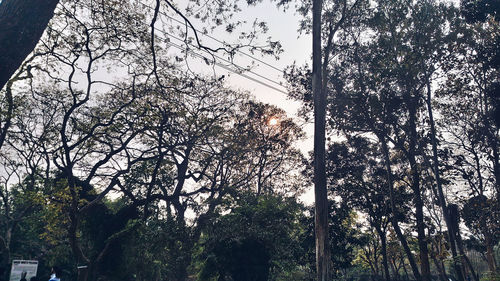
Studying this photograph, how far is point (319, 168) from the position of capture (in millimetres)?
9414

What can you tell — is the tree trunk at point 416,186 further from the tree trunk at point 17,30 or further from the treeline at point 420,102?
the tree trunk at point 17,30

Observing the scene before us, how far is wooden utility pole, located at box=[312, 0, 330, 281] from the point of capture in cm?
851

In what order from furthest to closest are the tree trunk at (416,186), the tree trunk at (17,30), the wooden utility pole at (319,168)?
the tree trunk at (416,186), the wooden utility pole at (319,168), the tree trunk at (17,30)

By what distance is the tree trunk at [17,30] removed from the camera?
10.1ft

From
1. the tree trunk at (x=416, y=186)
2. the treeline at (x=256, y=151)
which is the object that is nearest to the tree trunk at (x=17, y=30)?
the treeline at (x=256, y=151)

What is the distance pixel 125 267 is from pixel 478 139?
71.7 ft

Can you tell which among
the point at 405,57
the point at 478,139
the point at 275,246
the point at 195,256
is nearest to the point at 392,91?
the point at 405,57

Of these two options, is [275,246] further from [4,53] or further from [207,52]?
[4,53]

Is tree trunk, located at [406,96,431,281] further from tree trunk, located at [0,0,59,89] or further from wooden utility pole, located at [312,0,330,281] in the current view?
tree trunk, located at [0,0,59,89]

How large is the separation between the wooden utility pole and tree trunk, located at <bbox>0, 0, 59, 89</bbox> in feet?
25.7

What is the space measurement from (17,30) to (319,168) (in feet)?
26.3

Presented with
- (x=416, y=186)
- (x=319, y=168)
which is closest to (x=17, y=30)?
(x=319, y=168)

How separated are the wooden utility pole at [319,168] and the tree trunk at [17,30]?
7.83 m

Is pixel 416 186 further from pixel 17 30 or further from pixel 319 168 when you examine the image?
pixel 17 30
